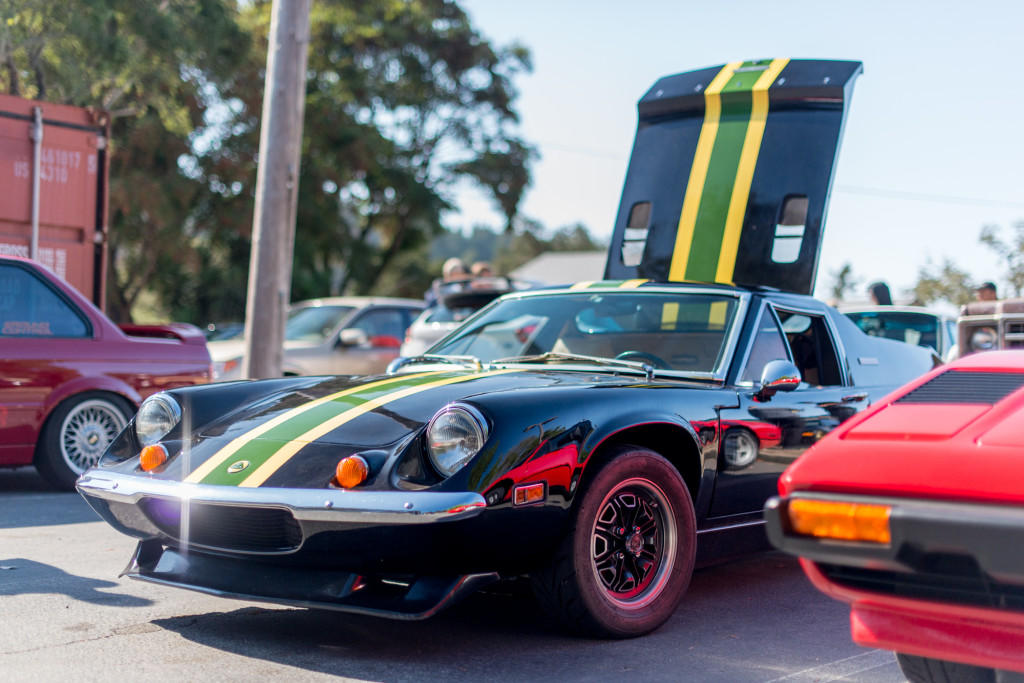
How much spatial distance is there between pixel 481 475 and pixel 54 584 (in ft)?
6.71

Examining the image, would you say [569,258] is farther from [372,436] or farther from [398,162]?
[372,436]

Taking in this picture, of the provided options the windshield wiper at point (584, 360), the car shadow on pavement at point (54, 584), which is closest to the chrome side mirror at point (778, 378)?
the windshield wiper at point (584, 360)

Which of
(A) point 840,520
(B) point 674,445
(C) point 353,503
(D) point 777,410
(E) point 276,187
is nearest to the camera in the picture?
(A) point 840,520

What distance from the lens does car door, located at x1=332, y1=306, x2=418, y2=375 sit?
11.6 meters

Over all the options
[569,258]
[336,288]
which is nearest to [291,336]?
[336,288]

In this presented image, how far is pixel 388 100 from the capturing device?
27656 millimetres

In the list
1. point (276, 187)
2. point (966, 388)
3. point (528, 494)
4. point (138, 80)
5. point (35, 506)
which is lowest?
point (35, 506)

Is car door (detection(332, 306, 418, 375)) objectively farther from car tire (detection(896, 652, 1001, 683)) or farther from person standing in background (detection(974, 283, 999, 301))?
car tire (detection(896, 652, 1001, 683))

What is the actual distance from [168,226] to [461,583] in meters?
18.4

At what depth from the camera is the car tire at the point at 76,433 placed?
6.36 m

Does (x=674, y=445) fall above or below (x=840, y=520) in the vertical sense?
below

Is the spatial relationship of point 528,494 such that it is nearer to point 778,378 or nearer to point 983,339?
point 778,378

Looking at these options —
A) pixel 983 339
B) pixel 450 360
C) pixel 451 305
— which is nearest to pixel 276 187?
pixel 451 305

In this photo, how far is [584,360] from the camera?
4.52 meters
